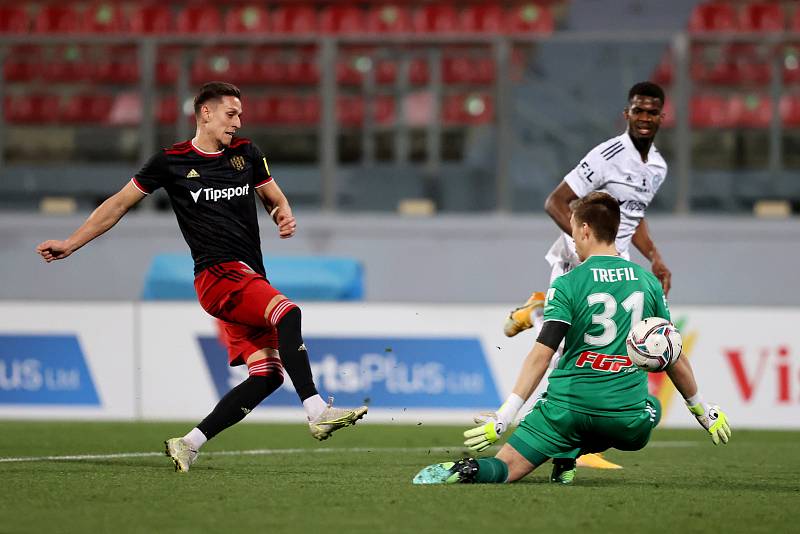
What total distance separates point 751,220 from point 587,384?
752 cm

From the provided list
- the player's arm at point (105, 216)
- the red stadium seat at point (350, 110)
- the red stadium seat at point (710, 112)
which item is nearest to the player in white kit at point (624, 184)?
the player's arm at point (105, 216)

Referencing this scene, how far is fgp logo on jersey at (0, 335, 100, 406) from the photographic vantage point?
34.8ft

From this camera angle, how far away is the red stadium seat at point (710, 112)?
12.4m

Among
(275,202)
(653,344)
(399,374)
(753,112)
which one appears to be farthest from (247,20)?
(653,344)

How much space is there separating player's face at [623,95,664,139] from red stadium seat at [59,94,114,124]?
6909 mm

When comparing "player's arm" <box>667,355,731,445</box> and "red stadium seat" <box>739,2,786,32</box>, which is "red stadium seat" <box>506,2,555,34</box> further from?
"player's arm" <box>667,355,731,445</box>

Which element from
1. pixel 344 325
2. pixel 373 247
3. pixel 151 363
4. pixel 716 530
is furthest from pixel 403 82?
pixel 716 530

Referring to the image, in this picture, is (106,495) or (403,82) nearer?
(106,495)

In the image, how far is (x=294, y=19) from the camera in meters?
15.8

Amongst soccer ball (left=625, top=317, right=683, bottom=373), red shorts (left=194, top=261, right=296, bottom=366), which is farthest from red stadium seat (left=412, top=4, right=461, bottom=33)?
soccer ball (left=625, top=317, right=683, bottom=373)

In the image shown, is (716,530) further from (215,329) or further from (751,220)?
(751,220)

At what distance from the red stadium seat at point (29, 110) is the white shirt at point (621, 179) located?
6976 millimetres

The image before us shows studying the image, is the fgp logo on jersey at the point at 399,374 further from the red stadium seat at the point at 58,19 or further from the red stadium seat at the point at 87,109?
the red stadium seat at the point at 58,19

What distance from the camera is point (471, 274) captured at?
13.2 m
